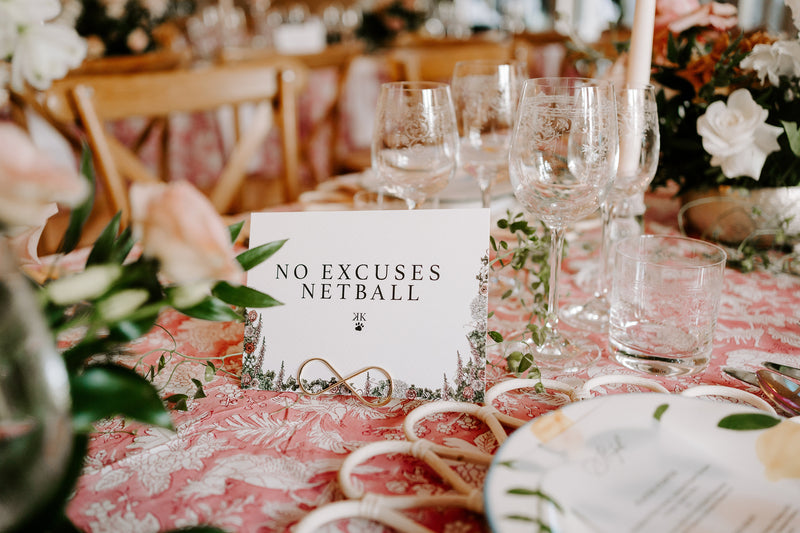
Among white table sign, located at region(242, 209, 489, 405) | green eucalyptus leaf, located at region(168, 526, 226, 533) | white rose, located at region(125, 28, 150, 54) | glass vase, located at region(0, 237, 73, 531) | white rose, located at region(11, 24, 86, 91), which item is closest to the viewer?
glass vase, located at region(0, 237, 73, 531)

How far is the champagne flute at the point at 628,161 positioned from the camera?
73 centimetres

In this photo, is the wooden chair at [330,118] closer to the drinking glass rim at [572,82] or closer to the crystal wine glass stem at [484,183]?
the crystal wine glass stem at [484,183]

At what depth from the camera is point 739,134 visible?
2.67 feet

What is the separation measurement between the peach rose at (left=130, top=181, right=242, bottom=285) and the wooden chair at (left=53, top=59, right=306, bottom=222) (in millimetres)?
1057

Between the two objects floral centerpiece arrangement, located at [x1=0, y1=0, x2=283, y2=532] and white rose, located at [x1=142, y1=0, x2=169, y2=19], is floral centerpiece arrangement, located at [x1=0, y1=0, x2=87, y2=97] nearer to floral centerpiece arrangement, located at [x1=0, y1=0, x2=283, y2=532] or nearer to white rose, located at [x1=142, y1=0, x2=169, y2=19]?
floral centerpiece arrangement, located at [x1=0, y1=0, x2=283, y2=532]

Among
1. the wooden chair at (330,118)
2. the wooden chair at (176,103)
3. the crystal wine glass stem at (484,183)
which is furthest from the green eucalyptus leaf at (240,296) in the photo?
the wooden chair at (330,118)

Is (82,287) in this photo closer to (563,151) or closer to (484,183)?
(563,151)

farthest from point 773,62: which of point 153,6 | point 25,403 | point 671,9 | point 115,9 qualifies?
point 153,6

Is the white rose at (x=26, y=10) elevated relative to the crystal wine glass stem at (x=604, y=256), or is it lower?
elevated

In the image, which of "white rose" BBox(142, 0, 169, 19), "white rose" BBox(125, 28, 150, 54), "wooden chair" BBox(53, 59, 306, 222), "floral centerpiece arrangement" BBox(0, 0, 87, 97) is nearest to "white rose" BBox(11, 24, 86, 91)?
"floral centerpiece arrangement" BBox(0, 0, 87, 97)

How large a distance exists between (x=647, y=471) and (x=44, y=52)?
0.56 metres

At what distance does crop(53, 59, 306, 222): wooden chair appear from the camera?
1289 millimetres

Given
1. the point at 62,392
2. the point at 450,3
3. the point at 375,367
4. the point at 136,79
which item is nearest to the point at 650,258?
the point at 375,367

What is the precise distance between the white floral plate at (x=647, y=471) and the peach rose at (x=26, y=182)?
0.98ft
